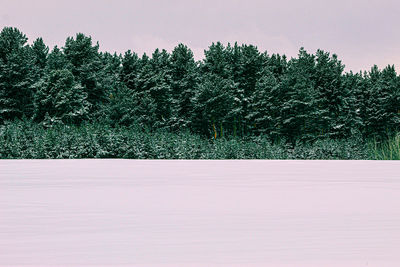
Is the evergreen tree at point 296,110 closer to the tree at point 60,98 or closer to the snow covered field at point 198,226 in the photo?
the tree at point 60,98

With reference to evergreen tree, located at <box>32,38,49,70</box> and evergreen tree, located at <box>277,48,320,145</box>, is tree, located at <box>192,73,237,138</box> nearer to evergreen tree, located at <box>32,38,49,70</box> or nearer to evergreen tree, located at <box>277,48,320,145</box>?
evergreen tree, located at <box>277,48,320,145</box>

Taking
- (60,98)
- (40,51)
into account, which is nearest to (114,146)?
(60,98)

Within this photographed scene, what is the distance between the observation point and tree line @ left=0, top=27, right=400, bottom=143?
1702 inches

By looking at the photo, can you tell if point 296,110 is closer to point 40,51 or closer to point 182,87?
point 182,87

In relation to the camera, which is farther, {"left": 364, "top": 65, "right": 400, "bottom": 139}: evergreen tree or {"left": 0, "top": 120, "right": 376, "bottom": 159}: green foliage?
{"left": 364, "top": 65, "right": 400, "bottom": 139}: evergreen tree

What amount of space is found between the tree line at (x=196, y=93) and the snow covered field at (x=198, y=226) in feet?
116

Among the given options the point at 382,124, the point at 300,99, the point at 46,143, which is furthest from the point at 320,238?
the point at 382,124

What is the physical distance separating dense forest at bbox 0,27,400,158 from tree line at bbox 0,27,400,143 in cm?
12

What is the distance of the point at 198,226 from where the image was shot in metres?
3.99

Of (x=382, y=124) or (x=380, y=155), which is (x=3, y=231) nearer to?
(x=380, y=155)

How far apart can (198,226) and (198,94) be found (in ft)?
145

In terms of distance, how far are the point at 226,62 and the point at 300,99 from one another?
12.0m

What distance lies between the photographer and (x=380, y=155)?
65.3 ft

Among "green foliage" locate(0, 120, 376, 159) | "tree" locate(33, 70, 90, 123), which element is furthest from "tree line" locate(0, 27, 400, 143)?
"green foliage" locate(0, 120, 376, 159)
